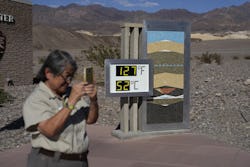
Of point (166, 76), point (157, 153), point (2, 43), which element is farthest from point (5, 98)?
point (157, 153)

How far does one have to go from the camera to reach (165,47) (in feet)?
30.9

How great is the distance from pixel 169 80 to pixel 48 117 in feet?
20.4

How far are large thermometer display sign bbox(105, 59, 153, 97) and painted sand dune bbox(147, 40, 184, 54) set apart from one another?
1.01ft

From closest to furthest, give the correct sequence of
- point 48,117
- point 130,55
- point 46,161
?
point 48,117 → point 46,161 → point 130,55

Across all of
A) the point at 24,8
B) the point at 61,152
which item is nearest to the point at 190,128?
the point at 61,152

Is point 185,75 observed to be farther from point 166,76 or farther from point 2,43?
point 2,43

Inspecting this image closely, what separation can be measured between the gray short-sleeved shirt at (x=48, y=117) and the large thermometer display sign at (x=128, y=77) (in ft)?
16.3

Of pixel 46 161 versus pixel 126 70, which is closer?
pixel 46 161

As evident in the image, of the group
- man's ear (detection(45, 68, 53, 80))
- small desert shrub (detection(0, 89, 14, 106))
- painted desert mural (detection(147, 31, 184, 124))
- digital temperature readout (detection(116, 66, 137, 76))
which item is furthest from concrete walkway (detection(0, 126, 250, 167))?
small desert shrub (detection(0, 89, 14, 106))

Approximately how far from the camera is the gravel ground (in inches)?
374

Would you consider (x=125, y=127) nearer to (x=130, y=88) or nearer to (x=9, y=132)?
(x=130, y=88)

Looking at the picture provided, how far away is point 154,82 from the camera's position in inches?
371

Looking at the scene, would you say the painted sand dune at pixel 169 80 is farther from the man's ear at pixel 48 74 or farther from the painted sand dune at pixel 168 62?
the man's ear at pixel 48 74

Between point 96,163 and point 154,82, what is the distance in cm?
254
